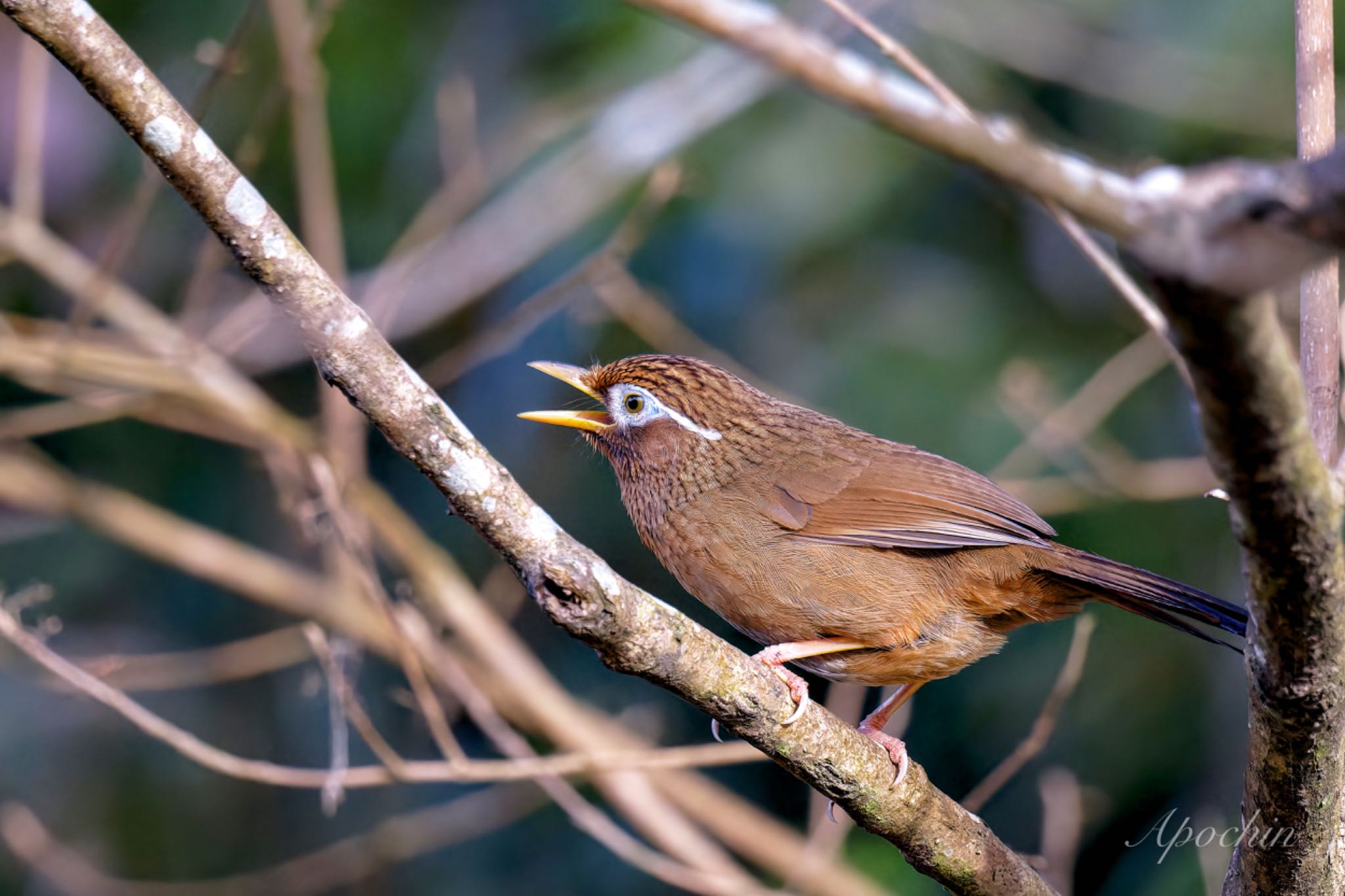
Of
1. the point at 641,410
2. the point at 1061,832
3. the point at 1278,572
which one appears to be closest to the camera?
the point at 1278,572

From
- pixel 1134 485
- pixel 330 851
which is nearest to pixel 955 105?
pixel 1134 485

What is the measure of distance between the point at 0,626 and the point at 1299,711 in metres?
3.36

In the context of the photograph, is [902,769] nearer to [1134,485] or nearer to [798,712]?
[798,712]

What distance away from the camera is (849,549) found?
3.89 meters

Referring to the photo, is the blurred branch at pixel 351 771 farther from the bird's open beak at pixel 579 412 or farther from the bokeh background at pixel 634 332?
the bokeh background at pixel 634 332

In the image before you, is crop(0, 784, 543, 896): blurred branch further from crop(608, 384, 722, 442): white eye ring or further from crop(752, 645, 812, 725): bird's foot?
crop(752, 645, 812, 725): bird's foot

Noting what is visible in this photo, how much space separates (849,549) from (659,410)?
866mm

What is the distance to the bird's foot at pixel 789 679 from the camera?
9.55ft

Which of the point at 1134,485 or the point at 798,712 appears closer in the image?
the point at 798,712

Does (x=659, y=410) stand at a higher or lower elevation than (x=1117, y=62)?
lower

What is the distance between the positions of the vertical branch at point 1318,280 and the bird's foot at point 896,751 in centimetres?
123

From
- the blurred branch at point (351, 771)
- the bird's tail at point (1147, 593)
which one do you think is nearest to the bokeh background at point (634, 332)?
the bird's tail at point (1147, 593)

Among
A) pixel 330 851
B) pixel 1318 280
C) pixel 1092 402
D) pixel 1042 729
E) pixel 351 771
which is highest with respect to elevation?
pixel 1092 402
